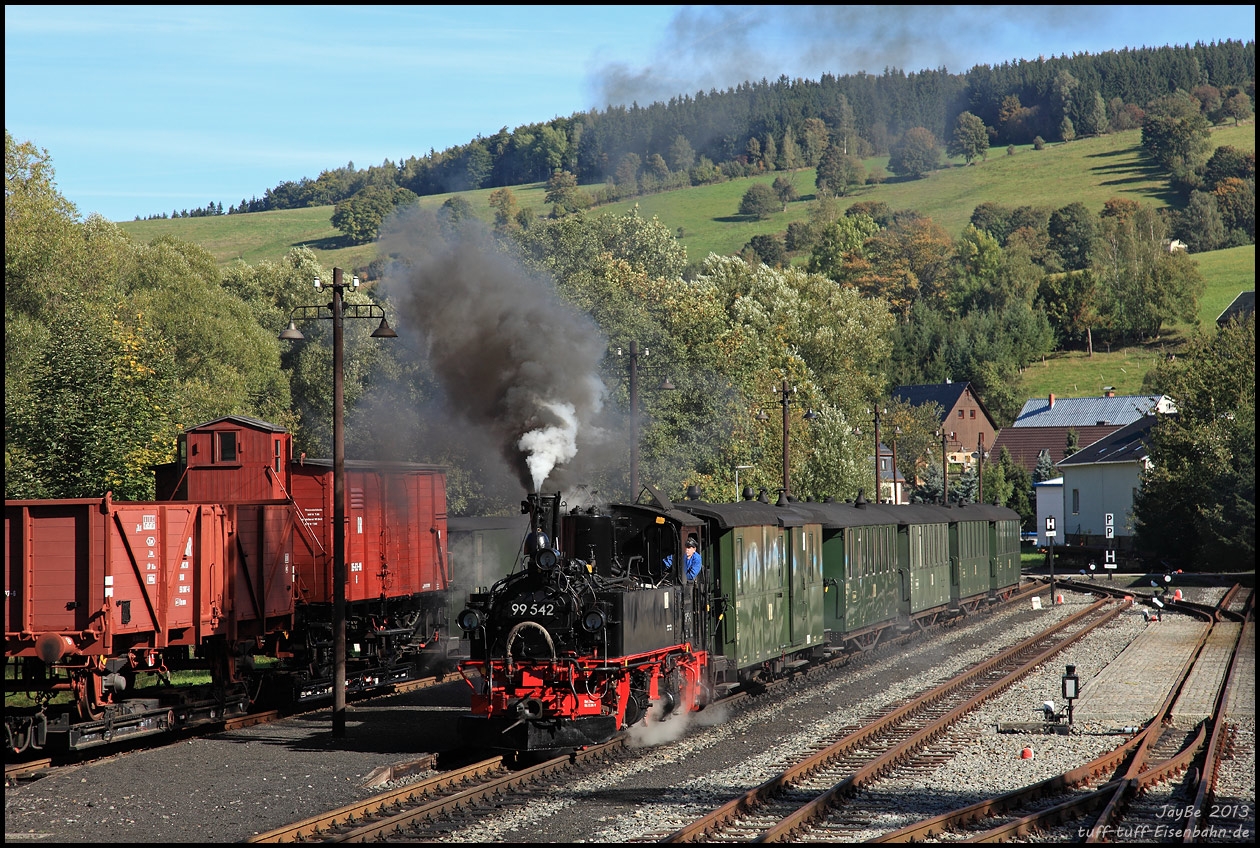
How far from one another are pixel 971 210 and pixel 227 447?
13849 cm

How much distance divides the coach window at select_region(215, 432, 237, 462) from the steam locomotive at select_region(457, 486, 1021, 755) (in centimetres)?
610

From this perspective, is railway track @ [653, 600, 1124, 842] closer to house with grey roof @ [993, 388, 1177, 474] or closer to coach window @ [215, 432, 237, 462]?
coach window @ [215, 432, 237, 462]

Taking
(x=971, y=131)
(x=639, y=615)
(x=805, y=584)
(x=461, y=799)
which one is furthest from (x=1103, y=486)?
(x=461, y=799)

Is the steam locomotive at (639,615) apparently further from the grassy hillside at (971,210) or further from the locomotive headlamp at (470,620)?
the grassy hillside at (971,210)

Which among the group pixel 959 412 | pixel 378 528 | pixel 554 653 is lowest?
pixel 554 653

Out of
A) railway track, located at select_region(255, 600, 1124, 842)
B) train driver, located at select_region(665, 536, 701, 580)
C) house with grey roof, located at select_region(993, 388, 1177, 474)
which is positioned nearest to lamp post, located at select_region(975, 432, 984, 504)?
house with grey roof, located at select_region(993, 388, 1177, 474)

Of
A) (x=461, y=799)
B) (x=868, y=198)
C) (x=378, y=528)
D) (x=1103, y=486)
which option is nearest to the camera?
(x=461, y=799)

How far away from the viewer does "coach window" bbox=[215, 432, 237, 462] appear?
19781 millimetres

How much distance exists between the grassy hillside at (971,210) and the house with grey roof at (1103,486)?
28.9 meters

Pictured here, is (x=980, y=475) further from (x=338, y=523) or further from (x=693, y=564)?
(x=338, y=523)

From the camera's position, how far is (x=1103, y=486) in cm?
7300

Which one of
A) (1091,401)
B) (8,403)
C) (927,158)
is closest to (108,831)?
(8,403)

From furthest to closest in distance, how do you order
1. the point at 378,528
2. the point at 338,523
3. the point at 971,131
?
the point at 971,131 < the point at 378,528 < the point at 338,523

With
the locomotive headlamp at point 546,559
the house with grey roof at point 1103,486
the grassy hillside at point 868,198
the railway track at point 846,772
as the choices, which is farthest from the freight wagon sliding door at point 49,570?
the grassy hillside at point 868,198
